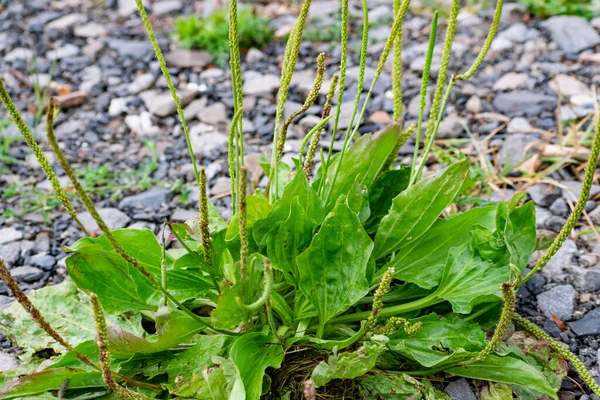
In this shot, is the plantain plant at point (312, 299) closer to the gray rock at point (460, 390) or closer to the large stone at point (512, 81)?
the gray rock at point (460, 390)

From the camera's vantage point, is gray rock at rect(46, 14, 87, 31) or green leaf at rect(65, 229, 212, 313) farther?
gray rock at rect(46, 14, 87, 31)

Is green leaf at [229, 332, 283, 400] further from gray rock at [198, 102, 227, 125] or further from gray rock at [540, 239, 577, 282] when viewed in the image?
gray rock at [198, 102, 227, 125]

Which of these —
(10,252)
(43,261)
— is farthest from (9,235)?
(43,261)

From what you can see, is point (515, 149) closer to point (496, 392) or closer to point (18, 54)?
point (496, 392)

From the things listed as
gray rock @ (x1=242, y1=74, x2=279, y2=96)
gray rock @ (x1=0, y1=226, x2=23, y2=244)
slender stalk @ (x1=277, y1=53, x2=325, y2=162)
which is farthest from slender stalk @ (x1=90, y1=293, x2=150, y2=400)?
gray rock @ (x1=242, y1=74, x2=279, y2=96)

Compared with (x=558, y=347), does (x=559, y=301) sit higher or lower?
lower

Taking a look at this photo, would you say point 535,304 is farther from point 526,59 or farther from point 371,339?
point 526,59

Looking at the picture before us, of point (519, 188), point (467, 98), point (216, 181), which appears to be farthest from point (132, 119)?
point (519, 188)
